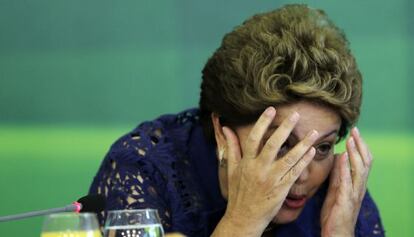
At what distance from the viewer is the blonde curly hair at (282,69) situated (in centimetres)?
186

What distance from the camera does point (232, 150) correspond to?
196 cm

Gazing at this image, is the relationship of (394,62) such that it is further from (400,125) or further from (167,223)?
(167,223)

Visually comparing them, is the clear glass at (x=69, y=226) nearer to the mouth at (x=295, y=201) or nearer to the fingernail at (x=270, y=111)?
the fingernail at (x=270, y=111)

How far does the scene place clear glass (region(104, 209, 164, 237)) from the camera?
3.59 ft

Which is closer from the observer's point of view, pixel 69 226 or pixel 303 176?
pixel 69 226

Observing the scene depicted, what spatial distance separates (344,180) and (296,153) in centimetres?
28

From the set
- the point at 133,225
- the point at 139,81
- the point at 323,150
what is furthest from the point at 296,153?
the point at 139,81

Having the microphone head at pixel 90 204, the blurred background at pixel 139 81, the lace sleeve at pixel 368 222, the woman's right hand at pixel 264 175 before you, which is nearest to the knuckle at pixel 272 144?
the woman's right hand at pixel 264 175

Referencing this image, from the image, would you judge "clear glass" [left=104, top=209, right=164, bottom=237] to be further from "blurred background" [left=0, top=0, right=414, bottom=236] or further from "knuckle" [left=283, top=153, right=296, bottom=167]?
"blurred background" [left=0, top=0, right=414, bottom=236]

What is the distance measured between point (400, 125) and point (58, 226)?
2.02 metres

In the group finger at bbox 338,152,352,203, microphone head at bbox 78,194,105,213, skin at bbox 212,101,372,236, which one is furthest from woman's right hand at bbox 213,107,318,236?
microphone head at bbox 78,194,105,213

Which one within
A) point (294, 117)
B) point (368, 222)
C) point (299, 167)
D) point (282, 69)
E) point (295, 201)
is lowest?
point (368, 222)

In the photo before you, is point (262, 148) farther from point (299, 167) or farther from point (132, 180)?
point (132, 180)

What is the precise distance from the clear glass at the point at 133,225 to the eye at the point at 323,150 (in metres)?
0.89
